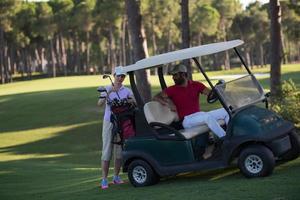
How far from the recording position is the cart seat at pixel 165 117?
8266mm

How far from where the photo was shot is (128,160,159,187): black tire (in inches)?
342

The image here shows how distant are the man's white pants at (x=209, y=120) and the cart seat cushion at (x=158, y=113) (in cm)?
33

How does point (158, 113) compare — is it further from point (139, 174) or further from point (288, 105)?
point (288, 105)

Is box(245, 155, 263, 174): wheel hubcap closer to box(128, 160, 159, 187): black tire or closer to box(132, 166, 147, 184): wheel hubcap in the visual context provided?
box(128, 160, 159, 187): black tire

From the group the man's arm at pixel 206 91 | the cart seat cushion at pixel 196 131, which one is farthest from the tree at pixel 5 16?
the cart seat cushion at pixel 196 131

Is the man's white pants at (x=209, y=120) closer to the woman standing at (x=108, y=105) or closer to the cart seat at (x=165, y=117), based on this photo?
the cart seat at (x=165, y=117)

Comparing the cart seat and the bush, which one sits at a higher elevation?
the cart seat

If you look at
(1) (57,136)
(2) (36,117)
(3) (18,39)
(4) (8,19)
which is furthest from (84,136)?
(3) (18,39)

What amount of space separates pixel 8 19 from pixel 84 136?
47.7m

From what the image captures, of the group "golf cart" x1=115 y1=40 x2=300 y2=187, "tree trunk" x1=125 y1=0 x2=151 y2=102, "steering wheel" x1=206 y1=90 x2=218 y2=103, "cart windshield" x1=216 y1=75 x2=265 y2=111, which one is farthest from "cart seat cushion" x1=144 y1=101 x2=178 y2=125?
"tree trunk" x1=125 y1=0 x2=151 y2=102

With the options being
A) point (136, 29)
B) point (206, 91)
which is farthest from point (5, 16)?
point (206, 91)

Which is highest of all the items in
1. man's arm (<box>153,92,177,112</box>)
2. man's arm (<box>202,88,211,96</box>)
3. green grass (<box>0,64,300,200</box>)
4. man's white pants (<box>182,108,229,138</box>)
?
man's arm (<box>202,88,211,96</box>)

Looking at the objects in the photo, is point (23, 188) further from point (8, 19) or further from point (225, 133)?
point (8, 19)

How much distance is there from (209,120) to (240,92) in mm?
703
